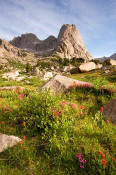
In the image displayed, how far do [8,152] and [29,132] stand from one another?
916 mm

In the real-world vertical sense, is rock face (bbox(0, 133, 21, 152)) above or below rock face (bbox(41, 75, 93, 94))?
below

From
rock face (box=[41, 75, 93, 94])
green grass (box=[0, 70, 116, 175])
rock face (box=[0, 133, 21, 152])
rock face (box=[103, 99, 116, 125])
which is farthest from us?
rock face (box=[41, 75, 93, 94])

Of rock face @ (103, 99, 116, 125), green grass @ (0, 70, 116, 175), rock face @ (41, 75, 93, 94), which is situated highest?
rock face @ (41, 75, 93, 94)

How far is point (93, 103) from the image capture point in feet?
17.8

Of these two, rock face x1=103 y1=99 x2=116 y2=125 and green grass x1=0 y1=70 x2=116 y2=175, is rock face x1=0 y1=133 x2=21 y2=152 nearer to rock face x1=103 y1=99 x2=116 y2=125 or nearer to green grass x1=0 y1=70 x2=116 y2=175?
green grass x1=0 y1=70 x2=116 y2=175

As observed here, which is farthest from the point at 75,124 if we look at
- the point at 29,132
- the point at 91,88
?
the point at 91,88

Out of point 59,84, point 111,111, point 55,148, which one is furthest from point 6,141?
point 59,84

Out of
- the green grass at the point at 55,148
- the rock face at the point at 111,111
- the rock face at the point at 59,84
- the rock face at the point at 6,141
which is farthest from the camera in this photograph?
the rock face at the point at 59,84

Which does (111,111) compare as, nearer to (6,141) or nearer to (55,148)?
(55,148)

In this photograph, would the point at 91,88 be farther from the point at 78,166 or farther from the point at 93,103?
the point at 78,166

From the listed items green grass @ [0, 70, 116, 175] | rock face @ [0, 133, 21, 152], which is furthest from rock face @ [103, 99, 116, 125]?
rock face @ [0, 133, 21, 152]

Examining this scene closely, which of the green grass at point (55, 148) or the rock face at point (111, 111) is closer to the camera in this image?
the green grass at point (55, 148)

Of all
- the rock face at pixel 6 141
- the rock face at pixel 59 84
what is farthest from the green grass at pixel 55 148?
the rock face at pixel 59 84

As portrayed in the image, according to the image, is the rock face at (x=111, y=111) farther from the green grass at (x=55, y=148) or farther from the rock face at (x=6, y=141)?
the rock face at (x=6, y=141)
